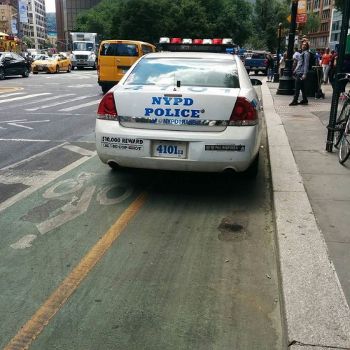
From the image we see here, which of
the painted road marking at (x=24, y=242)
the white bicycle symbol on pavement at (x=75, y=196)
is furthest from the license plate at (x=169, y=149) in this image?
the painted road marking at (x=24, y=242)

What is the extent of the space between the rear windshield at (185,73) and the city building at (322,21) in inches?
4723

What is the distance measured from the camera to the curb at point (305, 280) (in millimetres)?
2855

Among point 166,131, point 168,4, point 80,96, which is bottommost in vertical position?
point 80,96

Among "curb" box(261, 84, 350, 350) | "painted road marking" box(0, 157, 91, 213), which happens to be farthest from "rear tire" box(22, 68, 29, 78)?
"curb" box(261, 84, 350, 350)

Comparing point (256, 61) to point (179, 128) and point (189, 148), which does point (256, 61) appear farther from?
point (189, 148)

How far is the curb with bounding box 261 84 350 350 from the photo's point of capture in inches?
112

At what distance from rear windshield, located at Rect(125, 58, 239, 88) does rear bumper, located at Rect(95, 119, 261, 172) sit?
0.72 m

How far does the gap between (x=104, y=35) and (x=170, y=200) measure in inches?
3908

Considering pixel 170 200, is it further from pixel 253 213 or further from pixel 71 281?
pixel 71 281

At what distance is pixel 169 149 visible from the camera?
523 centimetres

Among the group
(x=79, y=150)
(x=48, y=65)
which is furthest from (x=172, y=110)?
(x=48, y=65)

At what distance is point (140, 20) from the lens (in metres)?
79.6

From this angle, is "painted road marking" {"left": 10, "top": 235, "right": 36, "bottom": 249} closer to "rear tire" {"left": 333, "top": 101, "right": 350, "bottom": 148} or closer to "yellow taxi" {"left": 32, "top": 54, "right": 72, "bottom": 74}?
"rear tire" {"left": 333, "top": 101, "right": 350, "bottom": 148}

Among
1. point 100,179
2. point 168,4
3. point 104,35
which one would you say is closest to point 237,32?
point 168,4
